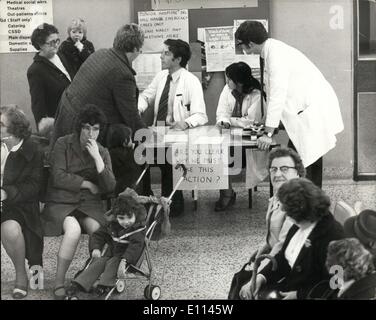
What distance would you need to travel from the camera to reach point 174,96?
15.8ft

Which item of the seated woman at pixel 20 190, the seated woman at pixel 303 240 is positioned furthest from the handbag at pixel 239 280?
the seated woman at pixel 20 190

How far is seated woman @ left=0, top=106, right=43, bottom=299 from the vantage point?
4809mm

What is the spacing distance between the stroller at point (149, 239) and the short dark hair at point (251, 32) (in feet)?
2.62

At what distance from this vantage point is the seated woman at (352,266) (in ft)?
15.5

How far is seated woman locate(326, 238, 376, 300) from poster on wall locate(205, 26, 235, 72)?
1191 millimetres

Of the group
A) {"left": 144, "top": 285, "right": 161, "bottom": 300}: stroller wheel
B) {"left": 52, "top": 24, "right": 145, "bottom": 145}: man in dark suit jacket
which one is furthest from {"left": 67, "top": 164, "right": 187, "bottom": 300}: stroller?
{"left": 52, "top": 24, "right": 145, "bottom": 145}: man in dark suit jacket

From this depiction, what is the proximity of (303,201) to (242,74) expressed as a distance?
791mm

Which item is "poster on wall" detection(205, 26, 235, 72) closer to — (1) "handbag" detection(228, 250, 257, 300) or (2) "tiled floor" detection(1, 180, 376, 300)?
(2) "tiled floor" detection(1, 180, 376, 300)

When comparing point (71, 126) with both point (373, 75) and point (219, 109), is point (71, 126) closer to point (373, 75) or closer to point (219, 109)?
point (219, 109)

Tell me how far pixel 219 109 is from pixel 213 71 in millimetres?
216

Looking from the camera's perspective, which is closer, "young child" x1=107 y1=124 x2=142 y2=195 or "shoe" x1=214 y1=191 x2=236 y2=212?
"young child" x1=107 y1=124 x2=142 y2=195

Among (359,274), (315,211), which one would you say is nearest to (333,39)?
(315,211)
